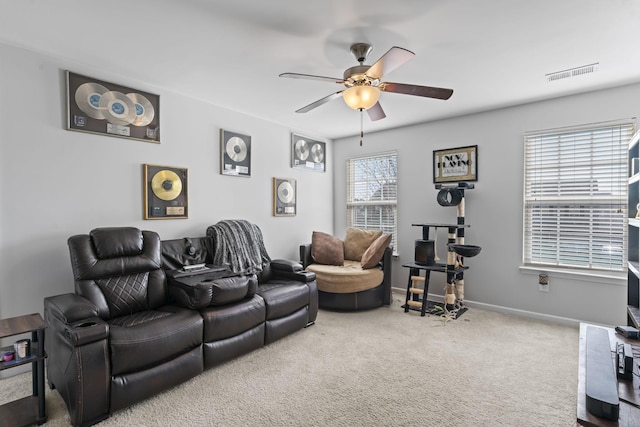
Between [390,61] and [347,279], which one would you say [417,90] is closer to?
[390,61]

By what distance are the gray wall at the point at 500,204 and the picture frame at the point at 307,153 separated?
977mm

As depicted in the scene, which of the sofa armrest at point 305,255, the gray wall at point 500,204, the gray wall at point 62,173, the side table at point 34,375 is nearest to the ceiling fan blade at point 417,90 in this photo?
the gray wall at point 500,204

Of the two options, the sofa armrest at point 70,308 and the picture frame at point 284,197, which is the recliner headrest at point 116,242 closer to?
the sofa armrest at point 70,308

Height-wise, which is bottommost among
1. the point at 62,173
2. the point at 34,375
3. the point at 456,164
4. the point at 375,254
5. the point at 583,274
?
the point at 34,375

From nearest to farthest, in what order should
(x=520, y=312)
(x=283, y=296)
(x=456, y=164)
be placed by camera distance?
1. (x=283, y=296)
2. (x=520, y=312)
3. (x=456, y=164)

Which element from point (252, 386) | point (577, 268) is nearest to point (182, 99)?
point (252, 386)

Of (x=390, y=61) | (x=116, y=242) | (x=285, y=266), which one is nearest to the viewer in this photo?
(x=390, y=61)

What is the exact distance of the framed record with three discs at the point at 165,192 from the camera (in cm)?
315

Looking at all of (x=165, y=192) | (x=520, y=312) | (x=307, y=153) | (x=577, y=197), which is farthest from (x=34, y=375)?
(x=577, y=197)

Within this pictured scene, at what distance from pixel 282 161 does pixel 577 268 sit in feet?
12.4

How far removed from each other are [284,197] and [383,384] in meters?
2.86

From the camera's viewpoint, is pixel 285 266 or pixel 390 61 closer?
pixel 390 61

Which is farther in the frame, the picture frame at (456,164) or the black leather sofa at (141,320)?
the picture frame at (456,164)

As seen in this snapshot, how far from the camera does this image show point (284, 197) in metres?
4.58
